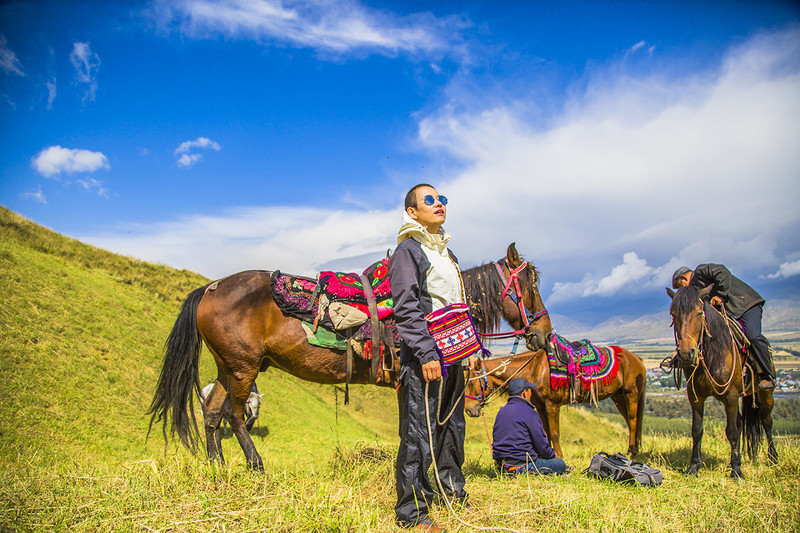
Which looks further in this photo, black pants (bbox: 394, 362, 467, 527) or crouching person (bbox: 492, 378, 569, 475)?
crouching person (bbox: 492, 378, 569, 475)

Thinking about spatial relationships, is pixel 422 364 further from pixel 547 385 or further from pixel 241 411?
pixel 547 385

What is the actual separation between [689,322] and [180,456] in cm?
636

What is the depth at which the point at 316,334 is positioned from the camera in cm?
411

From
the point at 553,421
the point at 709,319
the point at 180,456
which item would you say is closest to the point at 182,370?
the point at 180,456

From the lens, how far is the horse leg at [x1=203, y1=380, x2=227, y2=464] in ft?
14.7

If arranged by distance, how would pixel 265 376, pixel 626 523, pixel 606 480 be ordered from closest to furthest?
pixel 626 523, pixel 606 480, pixel 265 376

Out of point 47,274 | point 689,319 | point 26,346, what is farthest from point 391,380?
point 47,274

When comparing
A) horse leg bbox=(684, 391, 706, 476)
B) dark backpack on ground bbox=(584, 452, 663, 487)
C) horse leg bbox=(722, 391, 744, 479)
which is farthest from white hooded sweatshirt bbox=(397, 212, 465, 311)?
horse leg bbox=(722, 391, 744, 479)

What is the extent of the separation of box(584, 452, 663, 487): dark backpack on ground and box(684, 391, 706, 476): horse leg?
47.3 inches

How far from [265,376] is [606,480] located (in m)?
9.40

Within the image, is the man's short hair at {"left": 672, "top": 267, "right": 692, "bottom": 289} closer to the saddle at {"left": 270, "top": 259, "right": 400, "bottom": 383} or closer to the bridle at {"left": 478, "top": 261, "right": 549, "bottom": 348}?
→ the bridle at {"left": 478, "top": 261, "right": 549, "bottom": 348}

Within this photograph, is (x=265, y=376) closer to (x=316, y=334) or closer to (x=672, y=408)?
(x=316, y=334)

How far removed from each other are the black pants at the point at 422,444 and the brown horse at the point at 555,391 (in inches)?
98.3

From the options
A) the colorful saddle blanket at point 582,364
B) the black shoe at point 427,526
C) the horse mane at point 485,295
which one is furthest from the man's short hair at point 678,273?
the black shoe at point 427,526
